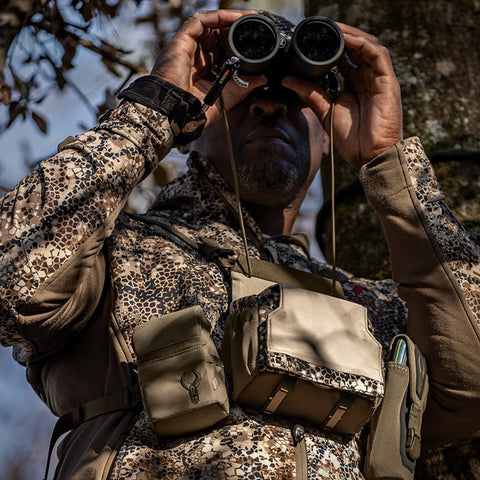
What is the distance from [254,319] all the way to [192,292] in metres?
0.26

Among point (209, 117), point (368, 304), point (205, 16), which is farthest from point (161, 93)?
point (368, 304)

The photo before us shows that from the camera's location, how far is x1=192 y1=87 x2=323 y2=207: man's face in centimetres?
277

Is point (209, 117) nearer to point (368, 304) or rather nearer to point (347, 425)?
point (368, 304)

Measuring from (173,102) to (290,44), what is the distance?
457mm

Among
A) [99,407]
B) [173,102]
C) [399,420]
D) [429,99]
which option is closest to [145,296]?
[99,407]

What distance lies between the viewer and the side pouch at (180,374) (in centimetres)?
187

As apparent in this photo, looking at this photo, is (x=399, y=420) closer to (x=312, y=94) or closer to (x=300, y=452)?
(x=300, y=452)

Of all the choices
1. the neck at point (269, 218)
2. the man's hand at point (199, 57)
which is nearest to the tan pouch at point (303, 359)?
the man's hand at point (199, 57)

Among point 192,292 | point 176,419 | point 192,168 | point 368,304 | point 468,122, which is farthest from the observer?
point 468,122

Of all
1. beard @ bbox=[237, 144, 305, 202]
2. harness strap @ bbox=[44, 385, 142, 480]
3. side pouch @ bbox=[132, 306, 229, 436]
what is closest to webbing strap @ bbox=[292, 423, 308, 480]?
side pouch @ bbox=[132, 306, 229, 436]

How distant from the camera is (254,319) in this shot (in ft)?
6.40

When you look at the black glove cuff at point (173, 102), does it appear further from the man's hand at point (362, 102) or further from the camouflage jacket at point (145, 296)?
the man's hand at point (362, 102)

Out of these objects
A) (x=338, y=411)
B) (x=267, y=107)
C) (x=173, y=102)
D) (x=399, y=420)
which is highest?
(x=173, y=102)

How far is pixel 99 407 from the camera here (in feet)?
6.88
